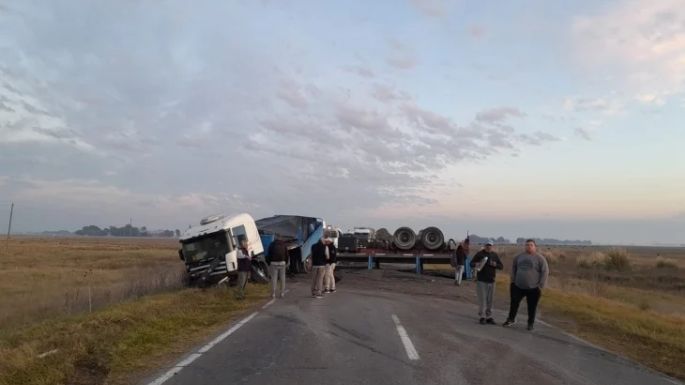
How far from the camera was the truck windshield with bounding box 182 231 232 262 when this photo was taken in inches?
779

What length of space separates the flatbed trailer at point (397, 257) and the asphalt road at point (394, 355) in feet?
49.2

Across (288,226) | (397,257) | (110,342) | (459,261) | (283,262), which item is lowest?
(110,342)

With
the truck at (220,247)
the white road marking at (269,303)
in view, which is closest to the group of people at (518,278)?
the white road marking at (269,303)

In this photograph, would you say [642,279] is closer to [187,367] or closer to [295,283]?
[295,283]

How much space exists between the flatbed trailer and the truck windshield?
10.6 m

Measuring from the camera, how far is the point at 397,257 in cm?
2920

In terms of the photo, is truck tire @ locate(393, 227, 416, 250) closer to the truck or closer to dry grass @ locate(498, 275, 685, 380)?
the truck

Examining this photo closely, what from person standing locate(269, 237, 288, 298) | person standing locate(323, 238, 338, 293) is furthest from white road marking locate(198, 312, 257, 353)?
person standing locate(323, 238, 338, 293)

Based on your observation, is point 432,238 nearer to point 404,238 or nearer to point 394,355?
point 404,238

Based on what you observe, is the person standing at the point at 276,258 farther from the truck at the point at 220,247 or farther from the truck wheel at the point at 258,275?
the truck wheel at the point at 258,275

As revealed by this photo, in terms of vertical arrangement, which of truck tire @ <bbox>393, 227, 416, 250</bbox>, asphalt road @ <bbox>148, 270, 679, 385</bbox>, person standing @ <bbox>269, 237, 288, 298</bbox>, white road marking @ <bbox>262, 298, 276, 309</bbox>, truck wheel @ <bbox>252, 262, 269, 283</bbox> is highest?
truck tire @ <bbox>393, 227, 416, 250</bbox>

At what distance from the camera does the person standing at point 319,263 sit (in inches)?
674

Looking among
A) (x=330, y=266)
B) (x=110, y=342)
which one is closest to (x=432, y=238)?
(x=330, y=266)

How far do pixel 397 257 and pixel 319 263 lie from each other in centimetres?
1245
